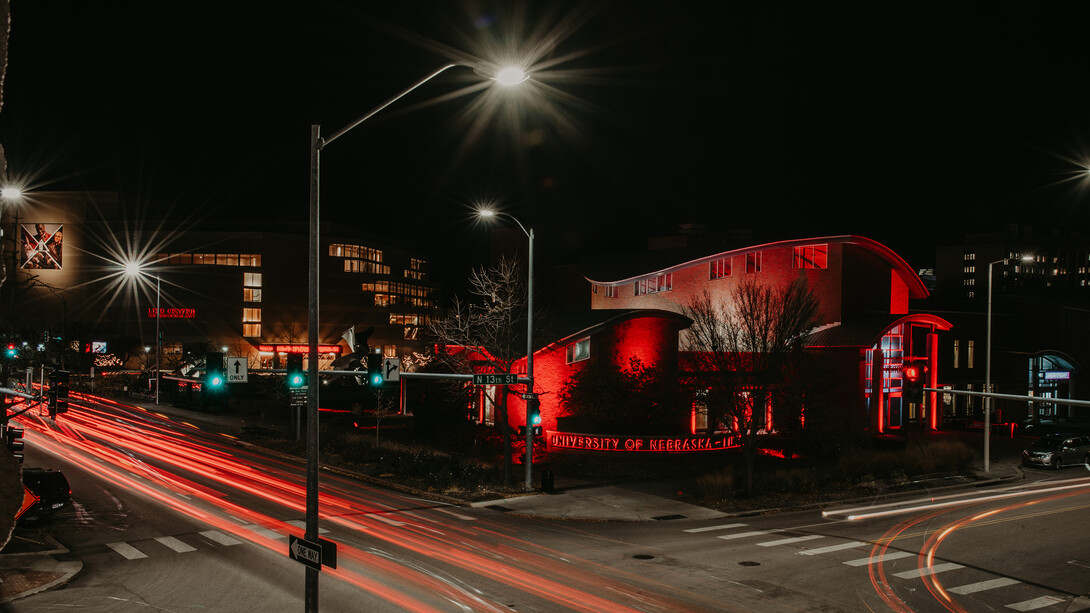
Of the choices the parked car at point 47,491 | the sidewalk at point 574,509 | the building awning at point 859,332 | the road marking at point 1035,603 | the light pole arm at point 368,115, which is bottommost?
the sidewalk at point 574,509

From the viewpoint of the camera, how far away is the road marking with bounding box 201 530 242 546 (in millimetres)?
18625

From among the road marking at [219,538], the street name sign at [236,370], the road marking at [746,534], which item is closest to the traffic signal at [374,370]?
→ the street name sign at [236,370]

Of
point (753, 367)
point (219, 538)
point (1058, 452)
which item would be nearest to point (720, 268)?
point (1058, 452)

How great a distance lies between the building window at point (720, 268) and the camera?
169 ft

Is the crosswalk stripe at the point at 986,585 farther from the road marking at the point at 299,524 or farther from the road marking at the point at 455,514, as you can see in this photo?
the road marking at the point at 299,524

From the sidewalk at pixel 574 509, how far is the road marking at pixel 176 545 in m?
2.03

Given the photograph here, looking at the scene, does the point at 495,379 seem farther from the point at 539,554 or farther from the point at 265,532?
the point at 265,532

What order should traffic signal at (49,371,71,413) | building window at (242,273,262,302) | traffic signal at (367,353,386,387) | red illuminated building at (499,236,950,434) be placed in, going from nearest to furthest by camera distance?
traffic signal at (367,353,386,387) < traffic signal at (49,371,71,413) < red illuminated building at (499,236,950,434) < building window at (242,273,262,302)

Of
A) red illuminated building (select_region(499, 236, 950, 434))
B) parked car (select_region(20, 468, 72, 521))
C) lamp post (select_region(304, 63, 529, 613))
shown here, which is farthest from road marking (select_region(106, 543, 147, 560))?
red illuminated building (select_region(499, 236, 950, 434))

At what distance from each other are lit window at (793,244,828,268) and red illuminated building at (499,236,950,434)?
62mm

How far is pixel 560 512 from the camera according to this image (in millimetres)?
23891

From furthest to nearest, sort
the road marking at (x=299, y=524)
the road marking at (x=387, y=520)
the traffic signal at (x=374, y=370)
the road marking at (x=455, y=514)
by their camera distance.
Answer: the road marking at (x=455, y=514) < the road marking at (x=387, y=520) < the road marking at (x=299, y=524) < the traffic signal at (x=374, y=370)

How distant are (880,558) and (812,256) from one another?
32739 mm

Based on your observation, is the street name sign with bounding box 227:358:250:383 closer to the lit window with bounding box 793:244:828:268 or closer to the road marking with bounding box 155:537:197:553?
the road marking with bounding box 155:537:197:553
